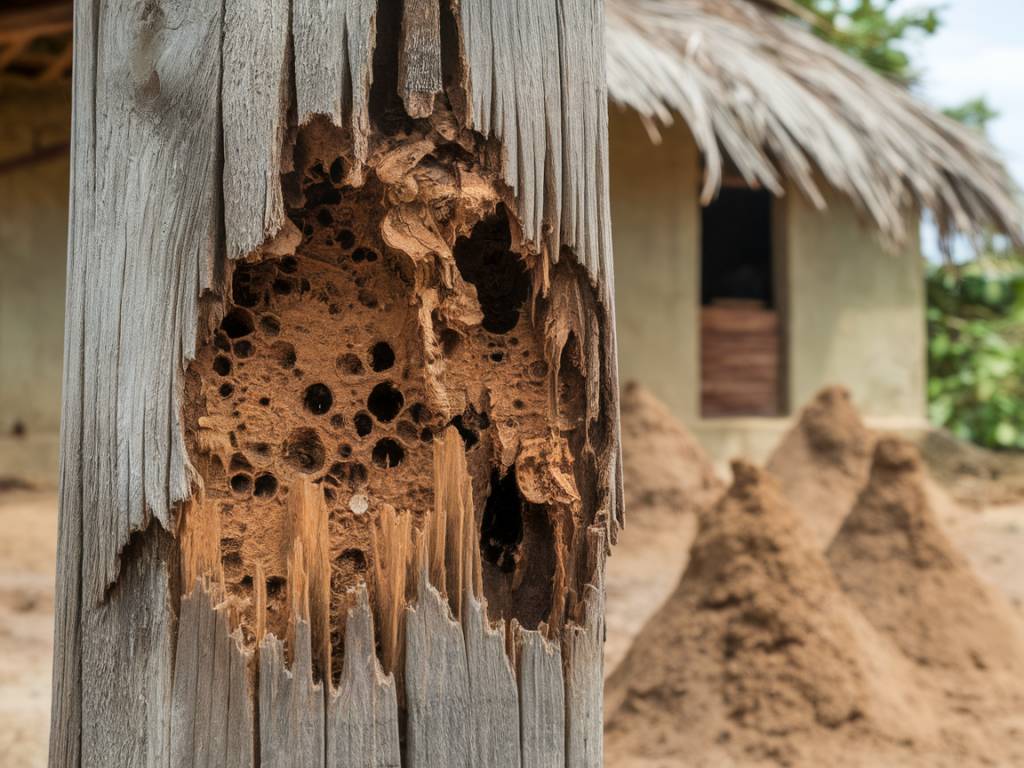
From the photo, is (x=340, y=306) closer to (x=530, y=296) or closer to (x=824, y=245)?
(x=530, y=296)

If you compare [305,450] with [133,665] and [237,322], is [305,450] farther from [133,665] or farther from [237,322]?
[133,665]

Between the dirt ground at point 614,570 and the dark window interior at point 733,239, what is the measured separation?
Answer: 5.49 meters

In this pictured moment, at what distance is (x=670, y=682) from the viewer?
336cm

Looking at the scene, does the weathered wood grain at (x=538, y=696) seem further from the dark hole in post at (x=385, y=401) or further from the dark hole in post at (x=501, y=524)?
the dark hole in post at (x=385, y=401)

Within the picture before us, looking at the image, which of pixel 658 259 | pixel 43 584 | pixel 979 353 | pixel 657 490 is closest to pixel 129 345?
pixel 43 584

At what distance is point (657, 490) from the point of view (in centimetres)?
620

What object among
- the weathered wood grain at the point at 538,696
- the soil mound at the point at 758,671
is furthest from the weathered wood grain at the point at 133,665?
the soil mound at the point at 758,671

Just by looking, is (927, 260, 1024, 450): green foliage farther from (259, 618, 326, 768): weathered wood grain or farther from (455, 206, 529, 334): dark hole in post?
(259, 618, 326, 768): weathered wood grain

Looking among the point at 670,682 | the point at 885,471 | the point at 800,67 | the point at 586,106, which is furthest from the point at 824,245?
the point at 586,106

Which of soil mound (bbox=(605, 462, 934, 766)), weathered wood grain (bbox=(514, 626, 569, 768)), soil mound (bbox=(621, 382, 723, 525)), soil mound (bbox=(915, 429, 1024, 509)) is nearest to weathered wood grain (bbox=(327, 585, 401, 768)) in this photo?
weathered wood grain (bbox=(514, 626, 569, 768))

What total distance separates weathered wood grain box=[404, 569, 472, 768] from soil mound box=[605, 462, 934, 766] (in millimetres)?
2377

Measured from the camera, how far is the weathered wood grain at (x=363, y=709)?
0.96m

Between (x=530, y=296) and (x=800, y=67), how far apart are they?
304 inches

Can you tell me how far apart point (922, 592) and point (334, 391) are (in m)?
3.41
